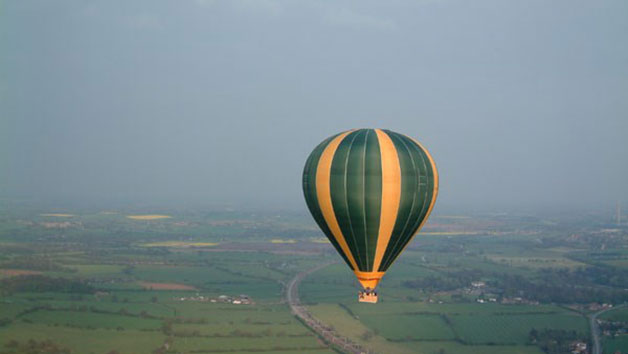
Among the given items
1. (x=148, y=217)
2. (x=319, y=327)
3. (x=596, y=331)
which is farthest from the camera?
(x=148, y=217)

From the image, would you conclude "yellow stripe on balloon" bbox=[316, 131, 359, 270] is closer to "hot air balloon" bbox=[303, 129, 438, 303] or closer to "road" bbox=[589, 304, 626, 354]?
"hot air balloon" bbox=[303, 129, 438, 303]

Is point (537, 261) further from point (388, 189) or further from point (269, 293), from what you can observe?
point (388, 189)

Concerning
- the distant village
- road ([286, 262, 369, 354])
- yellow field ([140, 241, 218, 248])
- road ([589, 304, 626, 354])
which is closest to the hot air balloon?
road ([286, 262, 369, 354])

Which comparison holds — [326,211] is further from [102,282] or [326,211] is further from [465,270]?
[465,270]

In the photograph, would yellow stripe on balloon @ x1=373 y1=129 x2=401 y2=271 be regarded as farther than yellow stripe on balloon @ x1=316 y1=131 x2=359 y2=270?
No

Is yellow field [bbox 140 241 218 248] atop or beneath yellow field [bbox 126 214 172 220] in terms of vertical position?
beneath

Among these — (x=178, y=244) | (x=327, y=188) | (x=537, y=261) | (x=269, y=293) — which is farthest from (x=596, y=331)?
(x=178, y=244)

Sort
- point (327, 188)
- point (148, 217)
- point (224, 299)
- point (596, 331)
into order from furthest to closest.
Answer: point (148, 217), point (224, 299), point (596, 331), point (327, 188)
